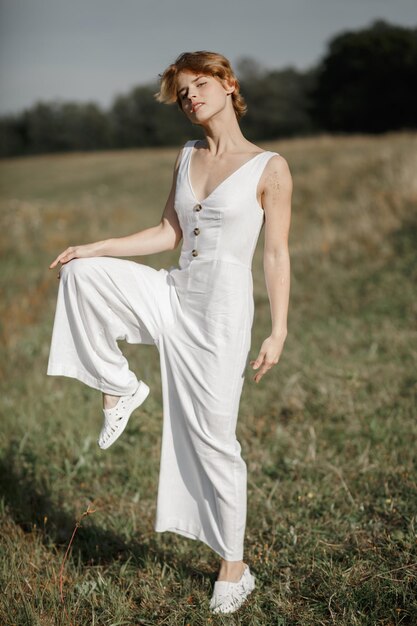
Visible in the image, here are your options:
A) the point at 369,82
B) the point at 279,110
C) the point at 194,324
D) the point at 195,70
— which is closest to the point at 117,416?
the point at 194,324

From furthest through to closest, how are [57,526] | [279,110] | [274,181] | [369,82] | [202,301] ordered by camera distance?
1. [279,110]
2. [369,82]
3. [57,526]
4. [202,301]
5. [274,181]

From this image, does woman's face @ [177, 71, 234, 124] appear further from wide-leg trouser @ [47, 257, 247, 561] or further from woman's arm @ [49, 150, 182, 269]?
wide-leg trouser @ [47, 257, 247, 561]

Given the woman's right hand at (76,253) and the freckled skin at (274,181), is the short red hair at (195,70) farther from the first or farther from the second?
the woman's right hand at (76,253)

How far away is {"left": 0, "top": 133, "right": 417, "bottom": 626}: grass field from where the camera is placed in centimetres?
278

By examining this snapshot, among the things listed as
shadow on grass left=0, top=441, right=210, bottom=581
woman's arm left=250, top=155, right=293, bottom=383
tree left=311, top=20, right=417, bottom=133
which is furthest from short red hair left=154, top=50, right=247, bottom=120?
tree left=311, top=20, right=417, bottom=133

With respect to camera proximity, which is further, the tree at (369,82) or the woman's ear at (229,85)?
the tree at (369,82)

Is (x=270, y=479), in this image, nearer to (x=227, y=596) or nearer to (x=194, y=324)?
(x=227, y=596)

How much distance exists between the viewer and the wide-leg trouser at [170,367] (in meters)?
2.49

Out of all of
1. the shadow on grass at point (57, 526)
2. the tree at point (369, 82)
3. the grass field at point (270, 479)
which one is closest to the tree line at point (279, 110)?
the tree at point (369, 82)

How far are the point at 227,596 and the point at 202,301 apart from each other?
4.28 feet

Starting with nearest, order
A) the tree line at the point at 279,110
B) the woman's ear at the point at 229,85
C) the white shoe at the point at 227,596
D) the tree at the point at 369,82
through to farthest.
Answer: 1. the woman's ear at the point at 229,85
2. the white shoe at the point at 227,596
3. the tree at the point at 369,82
4. the tree line at the point at 279,110

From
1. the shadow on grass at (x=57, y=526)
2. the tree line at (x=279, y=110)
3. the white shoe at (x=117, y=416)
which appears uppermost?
the tree line at (x=279, y=110)

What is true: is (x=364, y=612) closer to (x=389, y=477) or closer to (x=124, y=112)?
(x=389, y=477)

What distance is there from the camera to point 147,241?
2.79m
